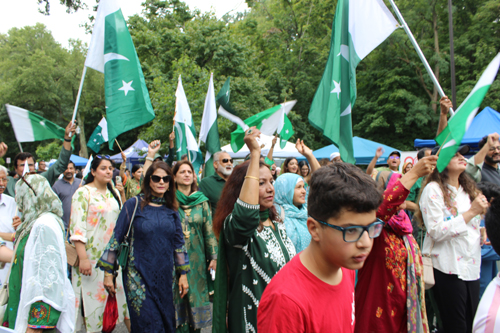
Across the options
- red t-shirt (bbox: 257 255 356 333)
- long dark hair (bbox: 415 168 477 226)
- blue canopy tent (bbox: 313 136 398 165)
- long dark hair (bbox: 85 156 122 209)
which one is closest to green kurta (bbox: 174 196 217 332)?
long dark hair (bbox: 85 156 122 209)

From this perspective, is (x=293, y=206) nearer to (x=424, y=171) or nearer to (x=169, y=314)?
(x=424, y=171)

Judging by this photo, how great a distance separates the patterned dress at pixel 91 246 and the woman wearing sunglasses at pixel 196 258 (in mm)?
963

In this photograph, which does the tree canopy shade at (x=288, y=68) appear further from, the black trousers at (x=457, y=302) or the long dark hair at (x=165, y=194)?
the black trousers at (x=457, y=302)

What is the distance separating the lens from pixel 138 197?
3807 mm

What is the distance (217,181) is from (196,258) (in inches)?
55.8

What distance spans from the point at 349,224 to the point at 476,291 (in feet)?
8.59

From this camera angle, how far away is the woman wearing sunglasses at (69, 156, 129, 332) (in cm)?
413

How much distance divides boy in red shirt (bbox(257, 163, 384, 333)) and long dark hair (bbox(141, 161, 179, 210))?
8.00 ft

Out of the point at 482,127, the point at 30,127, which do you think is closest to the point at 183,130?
the point at 30,127

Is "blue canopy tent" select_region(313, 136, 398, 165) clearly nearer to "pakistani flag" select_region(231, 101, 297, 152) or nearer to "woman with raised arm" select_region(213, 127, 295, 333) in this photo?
"pakistani flag" select_region(231, 101, 297, 152)

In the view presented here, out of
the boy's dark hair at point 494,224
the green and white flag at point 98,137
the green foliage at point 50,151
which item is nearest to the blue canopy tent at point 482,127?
the green and white flag at point 98,137

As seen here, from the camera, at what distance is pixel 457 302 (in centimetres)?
335

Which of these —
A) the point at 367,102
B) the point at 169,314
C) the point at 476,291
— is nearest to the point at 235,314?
the point at 169,314

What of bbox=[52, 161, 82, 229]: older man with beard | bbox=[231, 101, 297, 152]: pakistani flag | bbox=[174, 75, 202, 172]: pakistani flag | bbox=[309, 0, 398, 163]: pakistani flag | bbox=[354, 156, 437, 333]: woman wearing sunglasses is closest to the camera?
bbox=[354, 156, 437, 333]: woman wearing sunglasses
